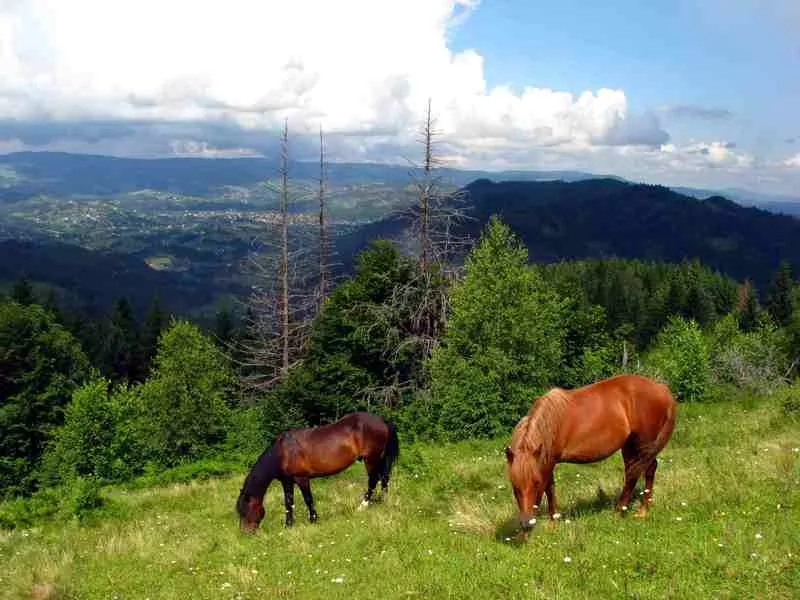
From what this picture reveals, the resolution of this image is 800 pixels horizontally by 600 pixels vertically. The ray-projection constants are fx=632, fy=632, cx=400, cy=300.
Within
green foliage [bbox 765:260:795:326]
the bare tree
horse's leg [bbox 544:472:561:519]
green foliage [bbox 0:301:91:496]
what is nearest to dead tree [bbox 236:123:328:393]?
the bare tree

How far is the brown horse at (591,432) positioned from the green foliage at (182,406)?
2938 cm

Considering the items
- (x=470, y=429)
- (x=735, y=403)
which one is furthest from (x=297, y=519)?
(x=735, y=403)

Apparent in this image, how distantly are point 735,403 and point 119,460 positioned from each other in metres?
26.3

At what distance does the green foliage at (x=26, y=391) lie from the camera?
38.4 meters

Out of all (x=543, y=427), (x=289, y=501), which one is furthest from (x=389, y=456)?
(x=543, y=427)

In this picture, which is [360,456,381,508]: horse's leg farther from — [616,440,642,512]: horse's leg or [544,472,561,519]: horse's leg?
[616,440,642,512]: horse's leg

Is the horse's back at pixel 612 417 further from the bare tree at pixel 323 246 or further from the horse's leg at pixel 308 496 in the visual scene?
the bare tree at pixel 323 246

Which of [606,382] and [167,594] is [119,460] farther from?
[606,382]

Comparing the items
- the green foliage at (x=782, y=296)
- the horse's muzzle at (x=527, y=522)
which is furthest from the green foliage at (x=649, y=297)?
the horse's muzzle at (x=527, y=522)

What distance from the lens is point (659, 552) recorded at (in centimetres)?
755

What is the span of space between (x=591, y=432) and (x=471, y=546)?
233 centimetres

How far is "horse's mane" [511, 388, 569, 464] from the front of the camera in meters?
8.58

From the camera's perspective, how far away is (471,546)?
8.74 meters

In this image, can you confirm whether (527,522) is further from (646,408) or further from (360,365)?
(360,365)
